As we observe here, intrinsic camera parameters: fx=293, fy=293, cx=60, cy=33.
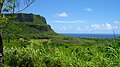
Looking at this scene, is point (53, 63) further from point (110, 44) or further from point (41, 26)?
point (41, 26)

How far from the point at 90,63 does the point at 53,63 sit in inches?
66.9

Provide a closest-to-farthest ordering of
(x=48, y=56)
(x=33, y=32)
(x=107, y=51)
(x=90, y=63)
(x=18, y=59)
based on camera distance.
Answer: (x=90, y=63) < (x=107, y=51) < (x=48, y=56) < (x=18, y=59) < (x=33, y=32)

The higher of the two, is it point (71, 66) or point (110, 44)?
point (110, 44)

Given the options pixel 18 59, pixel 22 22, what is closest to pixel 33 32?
pixel 22 22

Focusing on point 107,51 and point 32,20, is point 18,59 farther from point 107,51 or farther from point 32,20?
point 32,20

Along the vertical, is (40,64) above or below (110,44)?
below

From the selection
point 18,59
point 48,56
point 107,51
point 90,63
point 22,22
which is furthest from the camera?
point 22,22

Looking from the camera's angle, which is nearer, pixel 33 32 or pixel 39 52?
pixel 39 52

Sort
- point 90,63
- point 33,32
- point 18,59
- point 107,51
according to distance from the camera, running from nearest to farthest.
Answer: point 90,63 → point 107,51 → point 18,59 → point 33,32

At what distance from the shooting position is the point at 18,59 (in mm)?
10797

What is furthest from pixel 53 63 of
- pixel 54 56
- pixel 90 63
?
pixel 90 63

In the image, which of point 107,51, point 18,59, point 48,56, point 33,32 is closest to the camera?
point 107,51

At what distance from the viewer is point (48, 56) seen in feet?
33.1

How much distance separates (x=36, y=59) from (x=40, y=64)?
0.97ft
